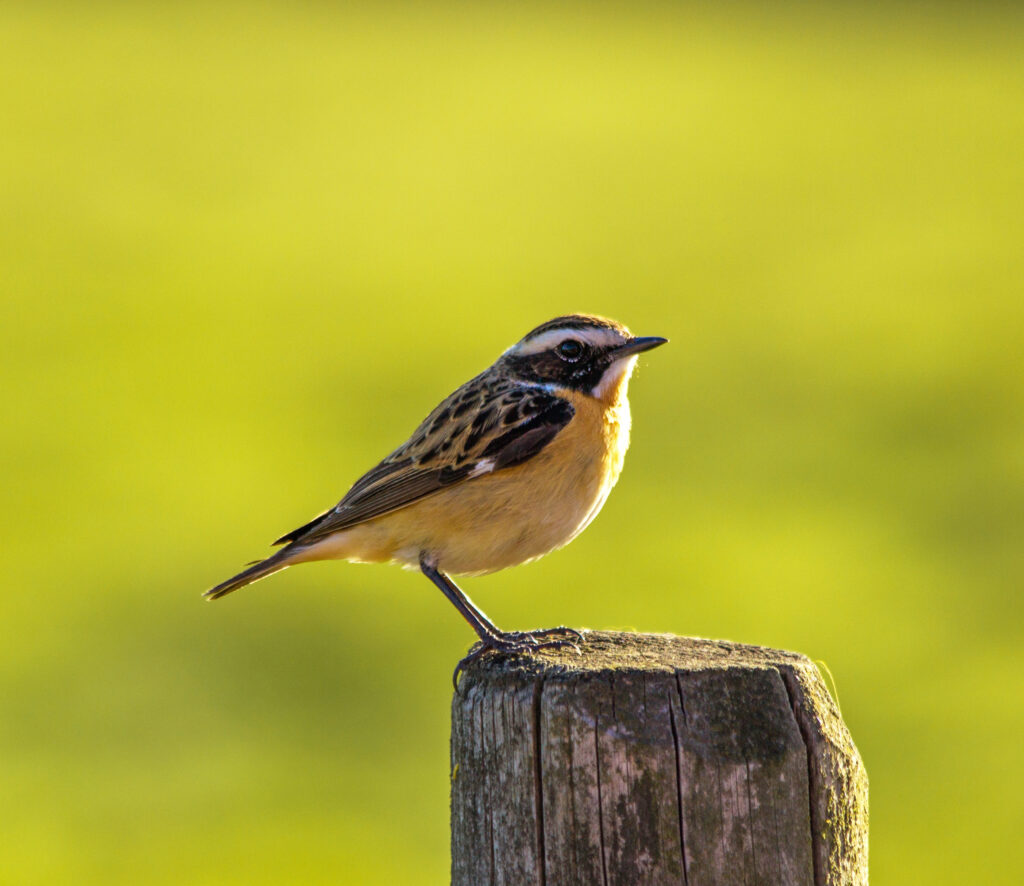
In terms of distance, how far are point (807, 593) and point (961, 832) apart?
4.93m

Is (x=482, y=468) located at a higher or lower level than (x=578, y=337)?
lower

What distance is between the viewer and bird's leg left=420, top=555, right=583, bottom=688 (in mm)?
5875

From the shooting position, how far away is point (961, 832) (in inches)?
551

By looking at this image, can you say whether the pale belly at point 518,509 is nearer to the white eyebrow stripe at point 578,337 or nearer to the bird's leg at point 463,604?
the bird's leg at point 463,604

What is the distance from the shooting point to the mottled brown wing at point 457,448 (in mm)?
7422

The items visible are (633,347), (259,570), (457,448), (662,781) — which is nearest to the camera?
(662,781)

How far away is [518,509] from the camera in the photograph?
7.31m

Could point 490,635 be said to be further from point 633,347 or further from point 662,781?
point 662,781

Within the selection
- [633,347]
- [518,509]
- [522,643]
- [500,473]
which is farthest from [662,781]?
[633,347]

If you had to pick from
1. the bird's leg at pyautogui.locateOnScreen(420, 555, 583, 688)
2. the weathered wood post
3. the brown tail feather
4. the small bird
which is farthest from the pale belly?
the weathered wood post

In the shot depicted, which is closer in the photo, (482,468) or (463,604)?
(482,468)

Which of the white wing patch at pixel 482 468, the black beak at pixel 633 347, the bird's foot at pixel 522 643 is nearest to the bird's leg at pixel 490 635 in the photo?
the bird's foot at pixel 522 643

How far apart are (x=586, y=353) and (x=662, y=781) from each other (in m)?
3.55

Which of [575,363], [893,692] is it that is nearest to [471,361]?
[893,692]
